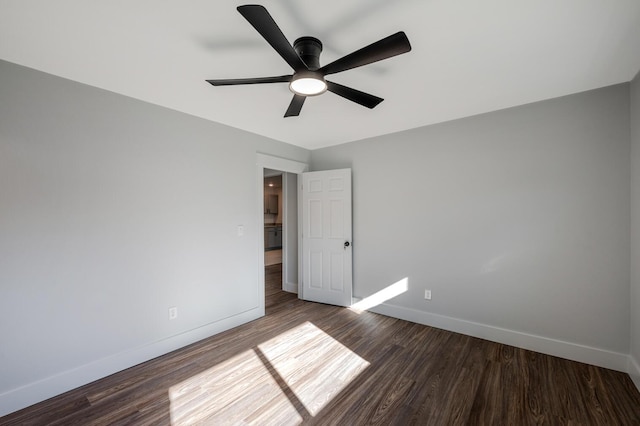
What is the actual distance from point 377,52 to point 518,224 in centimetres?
241

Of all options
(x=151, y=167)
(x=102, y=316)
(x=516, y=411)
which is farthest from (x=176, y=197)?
(x=516, y=411)

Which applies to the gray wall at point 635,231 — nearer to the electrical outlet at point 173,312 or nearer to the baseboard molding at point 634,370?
the baseboard molding at point 634,370

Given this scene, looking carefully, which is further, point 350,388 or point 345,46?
point 350,388

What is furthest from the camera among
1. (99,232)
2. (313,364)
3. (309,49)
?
(313,364)

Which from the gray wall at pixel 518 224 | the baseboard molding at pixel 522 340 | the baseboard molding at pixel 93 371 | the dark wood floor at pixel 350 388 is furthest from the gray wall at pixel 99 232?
the baseboard molding at pixel 522 340

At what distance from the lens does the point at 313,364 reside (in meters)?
2.46

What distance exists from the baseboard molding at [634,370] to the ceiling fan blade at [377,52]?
300 centimetres

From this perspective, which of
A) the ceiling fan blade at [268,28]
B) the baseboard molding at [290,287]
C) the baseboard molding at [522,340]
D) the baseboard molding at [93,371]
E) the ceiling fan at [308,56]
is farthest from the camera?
the baseboard molding at [290,287]

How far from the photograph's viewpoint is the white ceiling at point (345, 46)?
1462mm

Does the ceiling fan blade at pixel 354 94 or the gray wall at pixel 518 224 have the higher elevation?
the ceiling fan blade at pixel 354 94

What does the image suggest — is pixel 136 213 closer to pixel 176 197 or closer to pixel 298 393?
pixel 176 197

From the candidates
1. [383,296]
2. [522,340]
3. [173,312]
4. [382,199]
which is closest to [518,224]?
[522,340]

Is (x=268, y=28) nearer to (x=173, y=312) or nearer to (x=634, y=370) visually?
(x=173, y=312)

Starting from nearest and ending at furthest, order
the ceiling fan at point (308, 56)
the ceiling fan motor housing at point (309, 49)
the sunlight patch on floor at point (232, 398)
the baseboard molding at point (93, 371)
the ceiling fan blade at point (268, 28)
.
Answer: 1. the ceiling fan blade at point (268, 28)
2. the ceiling fan at point (308, 56)
3. the ceiling fan motor housing at point (309, 49)
4. the sunlight patch on floor at point (232, 398)
5. the baseboard molding at point (93, 371)
